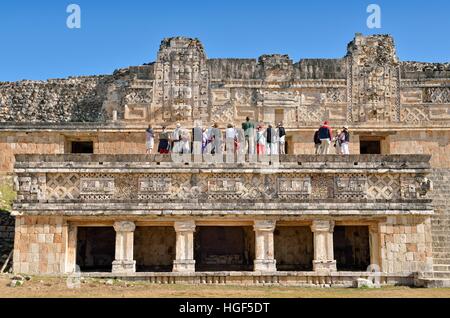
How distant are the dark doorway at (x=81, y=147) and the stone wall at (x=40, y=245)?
7960mm

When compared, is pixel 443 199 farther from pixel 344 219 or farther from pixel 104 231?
pixel 104 231

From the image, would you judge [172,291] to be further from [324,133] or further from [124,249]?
[324,133]

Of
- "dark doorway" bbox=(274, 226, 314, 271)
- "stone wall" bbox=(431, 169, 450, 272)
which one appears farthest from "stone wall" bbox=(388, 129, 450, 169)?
"dark doorway" bbox=(274, 226, 314, 271)

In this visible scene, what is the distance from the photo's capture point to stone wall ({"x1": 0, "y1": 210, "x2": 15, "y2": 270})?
56.2 ft

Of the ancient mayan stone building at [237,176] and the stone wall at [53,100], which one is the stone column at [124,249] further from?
the stone wall at [53,100]

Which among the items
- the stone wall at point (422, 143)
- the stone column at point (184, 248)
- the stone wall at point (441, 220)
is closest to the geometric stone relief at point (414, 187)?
the stone wall at point (441, 220)

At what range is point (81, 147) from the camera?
2419cm

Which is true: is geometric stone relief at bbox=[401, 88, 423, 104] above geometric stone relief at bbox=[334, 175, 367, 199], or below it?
above

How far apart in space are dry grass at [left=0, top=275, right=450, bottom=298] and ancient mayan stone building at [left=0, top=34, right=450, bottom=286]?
3.93ft

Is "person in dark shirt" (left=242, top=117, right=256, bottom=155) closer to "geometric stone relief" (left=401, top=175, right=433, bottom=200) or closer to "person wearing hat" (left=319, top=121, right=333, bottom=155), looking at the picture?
"person wearing hat" (left=319, top=121, right=333, bottom=155)

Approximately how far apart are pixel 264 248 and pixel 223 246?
16.5 feet

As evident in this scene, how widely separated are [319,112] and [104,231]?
9.27 m

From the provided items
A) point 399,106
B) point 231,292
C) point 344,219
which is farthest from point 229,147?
point 399,106

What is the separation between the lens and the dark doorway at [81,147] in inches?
941
